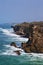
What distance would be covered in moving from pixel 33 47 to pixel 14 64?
1365cm

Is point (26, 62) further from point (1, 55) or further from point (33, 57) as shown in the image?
point (1, 55)

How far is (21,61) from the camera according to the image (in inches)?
2149

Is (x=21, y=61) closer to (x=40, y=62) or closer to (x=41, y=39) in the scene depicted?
(x=40, y=62)

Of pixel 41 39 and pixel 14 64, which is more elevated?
pixel 41 39

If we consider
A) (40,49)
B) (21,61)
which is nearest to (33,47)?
(40,49)

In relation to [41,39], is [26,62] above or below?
below

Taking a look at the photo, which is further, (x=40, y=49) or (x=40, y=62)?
(x=40, y=49)

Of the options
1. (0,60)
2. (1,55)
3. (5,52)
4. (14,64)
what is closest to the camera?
(14,64)

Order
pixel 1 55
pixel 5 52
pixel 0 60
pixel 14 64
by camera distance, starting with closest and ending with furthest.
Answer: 1. pixel 14 64
2. pixel 0 60
3. pixel 1 55
4. pixel 5 52

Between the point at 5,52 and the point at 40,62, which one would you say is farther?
the point at 5,52

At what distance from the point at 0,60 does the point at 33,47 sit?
1231 cm

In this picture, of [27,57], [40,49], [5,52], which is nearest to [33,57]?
[27,57]

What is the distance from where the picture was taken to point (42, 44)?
65.4 meters

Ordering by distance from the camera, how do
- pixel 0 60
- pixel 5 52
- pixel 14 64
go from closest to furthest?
pixel 14 64
pixel 0 60
pixel 5 52
